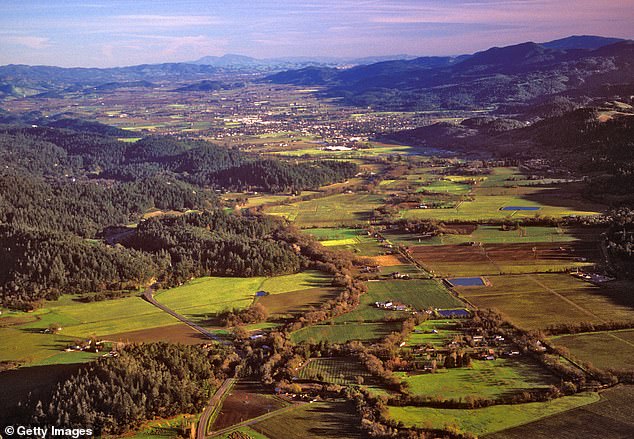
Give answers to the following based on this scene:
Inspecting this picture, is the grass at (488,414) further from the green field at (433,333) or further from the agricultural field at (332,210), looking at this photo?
the agricultural field at (332,210)

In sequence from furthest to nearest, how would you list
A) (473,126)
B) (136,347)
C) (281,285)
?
(473,126) → (281,285) → (136,347)

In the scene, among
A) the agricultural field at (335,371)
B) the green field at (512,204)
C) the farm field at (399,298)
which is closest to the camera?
the agricultural field at (335,371)

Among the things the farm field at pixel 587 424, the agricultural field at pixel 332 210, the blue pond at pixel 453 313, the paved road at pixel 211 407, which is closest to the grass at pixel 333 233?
the agricultural field at pixel 332 210

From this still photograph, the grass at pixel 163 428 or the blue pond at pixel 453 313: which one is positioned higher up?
the blue pond at pixel 453 313

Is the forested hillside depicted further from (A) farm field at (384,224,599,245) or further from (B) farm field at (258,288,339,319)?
(A) farm field at (384,224,599,245)

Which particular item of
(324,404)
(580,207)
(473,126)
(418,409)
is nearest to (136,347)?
(324,404)

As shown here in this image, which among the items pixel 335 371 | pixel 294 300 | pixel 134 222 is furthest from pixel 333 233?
pixel 335 371

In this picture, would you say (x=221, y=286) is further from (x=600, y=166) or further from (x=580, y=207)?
(x=600, y=166)
